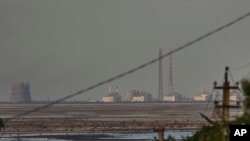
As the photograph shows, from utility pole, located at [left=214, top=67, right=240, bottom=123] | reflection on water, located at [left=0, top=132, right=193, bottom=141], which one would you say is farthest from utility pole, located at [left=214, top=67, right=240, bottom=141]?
reflection on water, located at [left=0, top=132, right=193, bottom=141]

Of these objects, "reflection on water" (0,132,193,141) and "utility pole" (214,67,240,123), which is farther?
"reflection on water" (0,132,193,141)

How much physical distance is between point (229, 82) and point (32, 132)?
76.8 m

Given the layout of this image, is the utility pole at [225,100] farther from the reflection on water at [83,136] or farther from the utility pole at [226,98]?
the reflection on water at [83,136]

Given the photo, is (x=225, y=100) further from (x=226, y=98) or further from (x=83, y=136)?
(x=83, y=136)

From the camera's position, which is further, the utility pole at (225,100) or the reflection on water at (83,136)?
the reflection on water at (83,136)

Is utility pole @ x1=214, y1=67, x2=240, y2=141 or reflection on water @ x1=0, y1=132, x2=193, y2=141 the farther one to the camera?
reflection on water @ x1=0, y1=132, x2=193, y2=141

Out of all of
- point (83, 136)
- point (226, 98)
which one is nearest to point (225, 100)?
point (226, 98)

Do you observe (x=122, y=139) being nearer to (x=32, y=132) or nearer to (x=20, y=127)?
(x=32, y=132)

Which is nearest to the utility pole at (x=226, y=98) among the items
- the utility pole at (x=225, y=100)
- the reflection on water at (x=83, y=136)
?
the utility pole at (x=225, y=100)

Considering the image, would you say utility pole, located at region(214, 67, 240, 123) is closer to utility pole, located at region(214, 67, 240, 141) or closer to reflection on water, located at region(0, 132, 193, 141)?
utility pole, located at region(214, 67, 240, 141)

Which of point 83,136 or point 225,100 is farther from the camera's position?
point 83,136

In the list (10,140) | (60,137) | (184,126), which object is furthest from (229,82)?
(184,126)

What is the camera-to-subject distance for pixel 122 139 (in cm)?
9050

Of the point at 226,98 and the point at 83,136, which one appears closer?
the point at 226,98
